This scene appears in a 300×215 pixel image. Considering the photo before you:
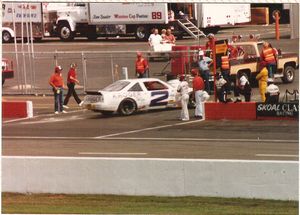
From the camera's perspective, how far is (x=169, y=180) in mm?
12523

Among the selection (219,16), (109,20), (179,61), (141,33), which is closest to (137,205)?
(179,61)

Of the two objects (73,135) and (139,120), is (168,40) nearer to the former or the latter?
(139,120)

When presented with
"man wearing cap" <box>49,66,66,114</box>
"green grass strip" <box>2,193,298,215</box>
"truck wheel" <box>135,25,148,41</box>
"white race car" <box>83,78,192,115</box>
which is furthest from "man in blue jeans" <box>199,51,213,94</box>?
"truck wheel" <box>135,25,148,41</box>

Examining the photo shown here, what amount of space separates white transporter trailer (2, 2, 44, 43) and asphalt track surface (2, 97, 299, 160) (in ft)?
25.3

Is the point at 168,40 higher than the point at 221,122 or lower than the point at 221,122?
higher

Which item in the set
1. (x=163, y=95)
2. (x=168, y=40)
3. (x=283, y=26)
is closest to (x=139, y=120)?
(x=163, y=95)

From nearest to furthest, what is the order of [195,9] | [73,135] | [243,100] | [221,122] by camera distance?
[73,135] → [221,122] → [243,100] → [195,9]

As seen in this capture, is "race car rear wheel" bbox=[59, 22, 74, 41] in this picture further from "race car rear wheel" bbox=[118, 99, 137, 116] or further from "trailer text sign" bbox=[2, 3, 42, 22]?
"race car rear wheel" bbox=[118, 99, 137, 116]

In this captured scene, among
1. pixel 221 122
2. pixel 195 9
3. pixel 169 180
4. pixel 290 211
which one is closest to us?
pixel 290 211

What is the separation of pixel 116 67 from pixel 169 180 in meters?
21.8

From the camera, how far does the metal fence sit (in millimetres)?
31469

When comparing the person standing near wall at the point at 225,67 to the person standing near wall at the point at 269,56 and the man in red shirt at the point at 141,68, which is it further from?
the man in red shirt at the point at 141,68

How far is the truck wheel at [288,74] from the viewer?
29594mm

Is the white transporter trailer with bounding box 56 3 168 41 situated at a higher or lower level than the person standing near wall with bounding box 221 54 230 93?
higher
